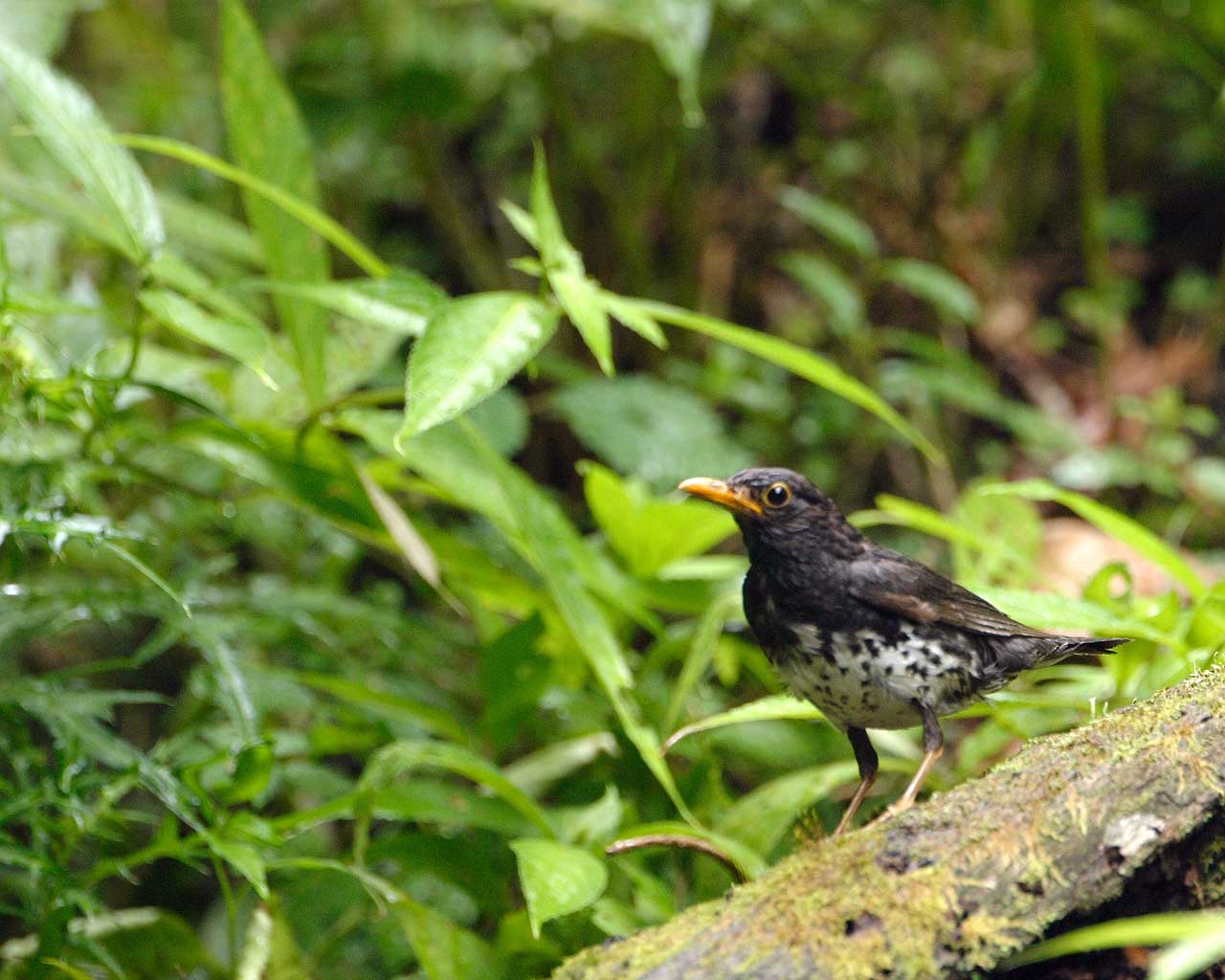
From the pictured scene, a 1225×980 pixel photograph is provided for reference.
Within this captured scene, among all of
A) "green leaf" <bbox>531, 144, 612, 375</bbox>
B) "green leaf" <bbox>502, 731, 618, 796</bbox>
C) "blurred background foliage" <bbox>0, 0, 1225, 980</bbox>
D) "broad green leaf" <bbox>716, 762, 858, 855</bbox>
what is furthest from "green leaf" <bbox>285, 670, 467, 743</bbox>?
"green leaf" <bbox>531, 144, 612, 375</bbox>

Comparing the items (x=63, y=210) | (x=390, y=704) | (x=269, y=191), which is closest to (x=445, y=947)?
(x=390, y=704)

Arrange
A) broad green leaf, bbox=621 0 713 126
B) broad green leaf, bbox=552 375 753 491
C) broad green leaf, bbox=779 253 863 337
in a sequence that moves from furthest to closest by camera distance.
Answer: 1. broad green leaf, bbox=779 253 863 337
2. broad green leaf, bbox=552 375 753 491
3. broad green leaf, bbox=621 0 713 126

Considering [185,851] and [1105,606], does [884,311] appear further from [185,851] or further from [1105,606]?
[185,851]

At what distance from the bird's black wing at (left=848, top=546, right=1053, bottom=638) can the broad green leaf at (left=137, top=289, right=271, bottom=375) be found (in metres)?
1.22

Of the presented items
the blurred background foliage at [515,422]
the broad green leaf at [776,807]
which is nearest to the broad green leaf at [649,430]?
the blurred background foliage at [515,422]

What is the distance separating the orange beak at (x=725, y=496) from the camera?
2.46m

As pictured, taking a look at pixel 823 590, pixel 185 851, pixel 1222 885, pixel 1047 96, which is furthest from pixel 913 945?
pixel 1047 96

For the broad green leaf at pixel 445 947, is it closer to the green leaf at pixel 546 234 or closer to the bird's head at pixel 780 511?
the bird's head at pixel 780 511

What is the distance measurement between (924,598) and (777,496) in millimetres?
359

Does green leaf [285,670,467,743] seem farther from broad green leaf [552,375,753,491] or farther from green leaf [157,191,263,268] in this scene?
green leaf [157,191,263,268]

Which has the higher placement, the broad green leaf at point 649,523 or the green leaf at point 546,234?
the green leaf at point 546,234

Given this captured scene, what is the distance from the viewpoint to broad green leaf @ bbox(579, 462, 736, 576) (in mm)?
3236

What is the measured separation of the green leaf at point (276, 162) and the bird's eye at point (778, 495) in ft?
3.60

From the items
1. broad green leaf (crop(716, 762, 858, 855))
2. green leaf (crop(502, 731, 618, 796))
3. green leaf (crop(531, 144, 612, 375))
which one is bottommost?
green leaf (crop(502, 731, 618, 796))
